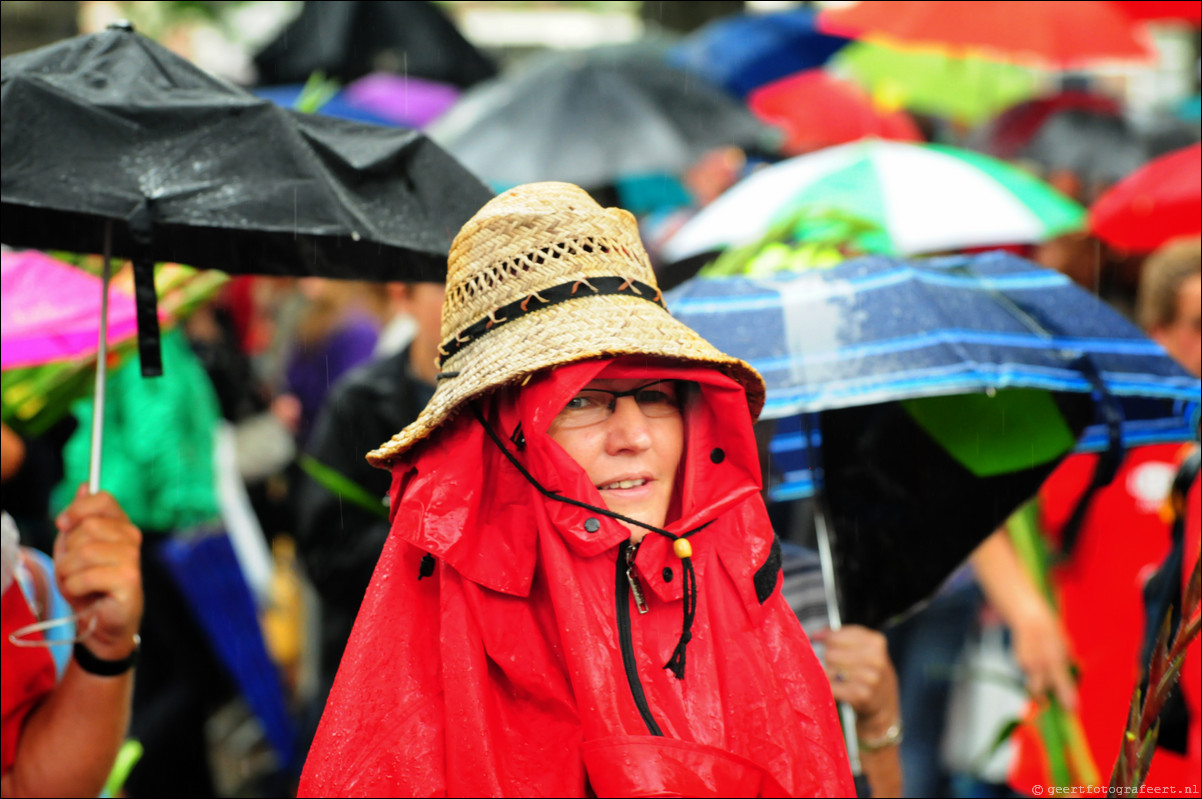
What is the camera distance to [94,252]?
3010 millimetres

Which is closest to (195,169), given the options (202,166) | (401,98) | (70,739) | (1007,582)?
(202,166)

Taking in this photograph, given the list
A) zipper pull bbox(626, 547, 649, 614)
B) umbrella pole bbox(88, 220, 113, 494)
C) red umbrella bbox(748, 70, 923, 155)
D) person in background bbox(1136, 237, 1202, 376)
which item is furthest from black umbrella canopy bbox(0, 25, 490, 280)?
red umbrella bbox(748, 70, 923, 155)

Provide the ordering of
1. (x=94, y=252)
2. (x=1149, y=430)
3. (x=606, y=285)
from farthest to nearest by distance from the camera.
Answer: (x=1149, y=430), (x=94, y=252), (x=606, y=285)

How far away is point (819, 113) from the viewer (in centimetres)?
753

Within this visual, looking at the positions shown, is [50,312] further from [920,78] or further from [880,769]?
[920,78]

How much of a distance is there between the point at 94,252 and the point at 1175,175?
11.6 ft

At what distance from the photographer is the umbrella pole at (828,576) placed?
3102 mm

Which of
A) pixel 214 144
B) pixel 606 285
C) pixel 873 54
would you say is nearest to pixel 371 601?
pixel 606 285

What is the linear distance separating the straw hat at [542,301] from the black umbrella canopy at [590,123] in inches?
118

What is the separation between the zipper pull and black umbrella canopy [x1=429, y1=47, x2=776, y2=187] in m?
3.35

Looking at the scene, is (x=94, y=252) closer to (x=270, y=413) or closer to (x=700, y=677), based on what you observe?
(x=700, y=677)

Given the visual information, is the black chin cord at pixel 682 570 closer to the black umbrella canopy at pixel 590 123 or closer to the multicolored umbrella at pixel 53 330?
the multicolored umbrella at pixel 53 330

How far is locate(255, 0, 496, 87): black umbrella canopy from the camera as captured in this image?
4766 mm

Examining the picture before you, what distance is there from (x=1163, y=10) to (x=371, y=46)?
3351 millimetres
